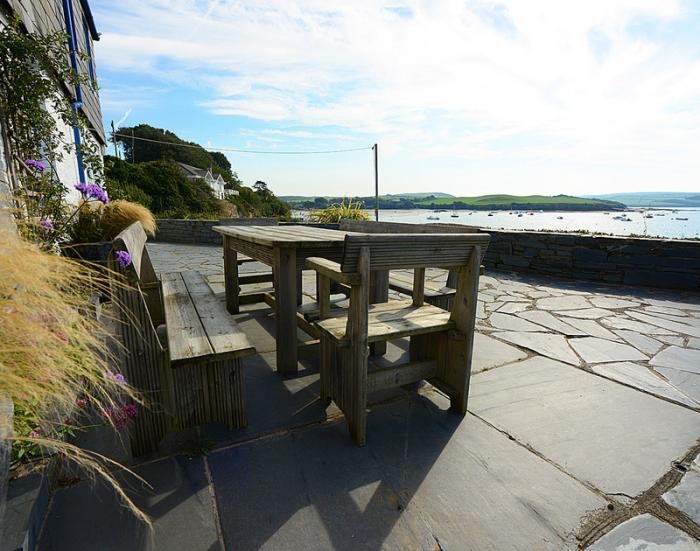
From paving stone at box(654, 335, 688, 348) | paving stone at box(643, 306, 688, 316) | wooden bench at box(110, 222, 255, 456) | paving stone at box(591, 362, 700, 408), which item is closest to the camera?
wooden bench at box(110, 222, 255, 456)

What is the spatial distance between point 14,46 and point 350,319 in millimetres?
3704

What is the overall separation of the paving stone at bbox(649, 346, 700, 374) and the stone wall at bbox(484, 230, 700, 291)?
2.59 meters

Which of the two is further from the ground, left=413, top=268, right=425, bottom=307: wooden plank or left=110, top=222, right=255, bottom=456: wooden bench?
left=413, top=268, right=425, bottom=307: wooden plank

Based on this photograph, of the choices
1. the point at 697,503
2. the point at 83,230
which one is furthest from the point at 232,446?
the point at 83,230

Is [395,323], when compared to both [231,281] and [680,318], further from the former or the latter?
[680,318]

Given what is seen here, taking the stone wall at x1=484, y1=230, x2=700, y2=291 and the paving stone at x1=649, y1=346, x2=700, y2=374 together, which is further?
the stone wall at x1=484, y1=230, x2=700, y2=291

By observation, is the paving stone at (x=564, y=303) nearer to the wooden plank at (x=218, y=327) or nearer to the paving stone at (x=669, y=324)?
the paving stone at (x=669, y=324)

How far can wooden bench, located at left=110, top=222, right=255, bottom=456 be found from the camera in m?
1.57

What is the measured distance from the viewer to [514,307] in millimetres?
4160

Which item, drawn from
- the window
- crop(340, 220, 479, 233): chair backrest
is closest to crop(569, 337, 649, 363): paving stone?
crop(340, 220, 479, 233): chair backrest

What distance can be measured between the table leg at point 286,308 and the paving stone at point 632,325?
301 centimetres

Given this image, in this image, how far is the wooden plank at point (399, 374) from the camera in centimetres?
192

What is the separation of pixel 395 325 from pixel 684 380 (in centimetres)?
208

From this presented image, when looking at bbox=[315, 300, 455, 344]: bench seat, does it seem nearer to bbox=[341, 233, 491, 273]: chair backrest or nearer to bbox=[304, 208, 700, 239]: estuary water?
bbox=[341, 233, 491, 273]: chair backrest
